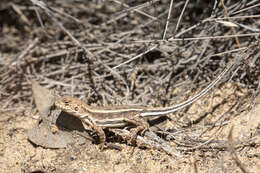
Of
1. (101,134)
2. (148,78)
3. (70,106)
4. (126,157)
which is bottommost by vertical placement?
(126,157)

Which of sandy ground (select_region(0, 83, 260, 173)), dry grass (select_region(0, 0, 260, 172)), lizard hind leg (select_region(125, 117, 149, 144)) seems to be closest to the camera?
sandy ground (select_region(0, 83, 260, 173))

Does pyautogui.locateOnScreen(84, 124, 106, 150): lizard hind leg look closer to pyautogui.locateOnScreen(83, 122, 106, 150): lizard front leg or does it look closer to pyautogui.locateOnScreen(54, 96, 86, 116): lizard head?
pyautogui.locateOnScreen(83, 122, 106, 150): lizard front leg

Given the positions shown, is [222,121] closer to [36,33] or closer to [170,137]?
[170,137]

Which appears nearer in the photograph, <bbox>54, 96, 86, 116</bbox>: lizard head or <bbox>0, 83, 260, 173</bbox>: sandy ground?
<bbox>0, 83, 260, 173</bbox>: sandy ground

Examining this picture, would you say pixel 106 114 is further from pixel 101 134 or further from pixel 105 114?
pixel 101 134

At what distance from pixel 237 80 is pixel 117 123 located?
7.92 feet

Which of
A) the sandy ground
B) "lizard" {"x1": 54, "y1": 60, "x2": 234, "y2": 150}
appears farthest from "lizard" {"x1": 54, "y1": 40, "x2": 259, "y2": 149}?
the sandy ground

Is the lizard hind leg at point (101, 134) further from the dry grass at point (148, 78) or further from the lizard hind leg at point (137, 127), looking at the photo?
the lizard hind leg at point (137, 127)

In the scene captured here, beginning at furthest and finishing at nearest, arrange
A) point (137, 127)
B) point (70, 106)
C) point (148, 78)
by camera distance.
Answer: point (148, 78) < point (137, 127) < point (70, 106)

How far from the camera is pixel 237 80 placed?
17.0ft

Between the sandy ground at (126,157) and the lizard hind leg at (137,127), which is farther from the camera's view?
the lizard hind leg at (137,127)

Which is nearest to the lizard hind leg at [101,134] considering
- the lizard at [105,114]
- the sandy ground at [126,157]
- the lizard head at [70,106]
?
the lizard at [105,114]

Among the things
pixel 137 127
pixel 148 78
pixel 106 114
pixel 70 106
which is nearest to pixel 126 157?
pixel 137 127

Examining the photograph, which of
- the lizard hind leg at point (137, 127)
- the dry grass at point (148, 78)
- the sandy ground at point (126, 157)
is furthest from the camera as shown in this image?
the lizard hind leg at point (137, 127)
